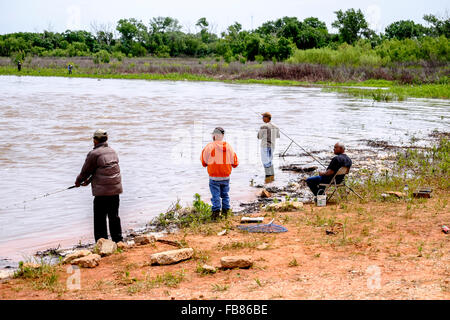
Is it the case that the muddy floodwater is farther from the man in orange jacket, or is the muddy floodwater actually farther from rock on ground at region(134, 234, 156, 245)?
the man in orange jacket

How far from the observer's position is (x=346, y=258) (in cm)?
668

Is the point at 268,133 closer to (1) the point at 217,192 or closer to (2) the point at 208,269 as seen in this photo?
(1) the point at 217,192

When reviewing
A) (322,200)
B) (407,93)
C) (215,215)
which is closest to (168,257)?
(215,215)

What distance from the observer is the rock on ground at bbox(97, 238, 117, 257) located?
24.3 ft

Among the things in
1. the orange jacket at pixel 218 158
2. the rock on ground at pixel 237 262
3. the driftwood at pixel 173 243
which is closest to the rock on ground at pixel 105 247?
the driftwood at pixel 173 243

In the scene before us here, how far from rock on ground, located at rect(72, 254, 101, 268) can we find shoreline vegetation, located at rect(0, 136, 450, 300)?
0.08 meters

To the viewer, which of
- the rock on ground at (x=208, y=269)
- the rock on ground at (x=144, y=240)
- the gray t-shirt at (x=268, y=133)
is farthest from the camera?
the gray t-shirt at (x=268, y=133)

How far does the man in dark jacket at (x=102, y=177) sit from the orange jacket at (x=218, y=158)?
1.78m

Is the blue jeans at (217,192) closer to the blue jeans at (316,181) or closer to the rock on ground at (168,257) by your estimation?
the blue jeans at (316,181)

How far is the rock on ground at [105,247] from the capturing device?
24.3ft

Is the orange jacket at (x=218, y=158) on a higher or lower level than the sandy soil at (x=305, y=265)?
higher

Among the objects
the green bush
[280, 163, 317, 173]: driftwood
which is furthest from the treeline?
[280, 163, 317, 173]: driftwood

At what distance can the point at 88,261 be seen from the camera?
22.5 ft

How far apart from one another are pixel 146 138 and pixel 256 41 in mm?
51734
